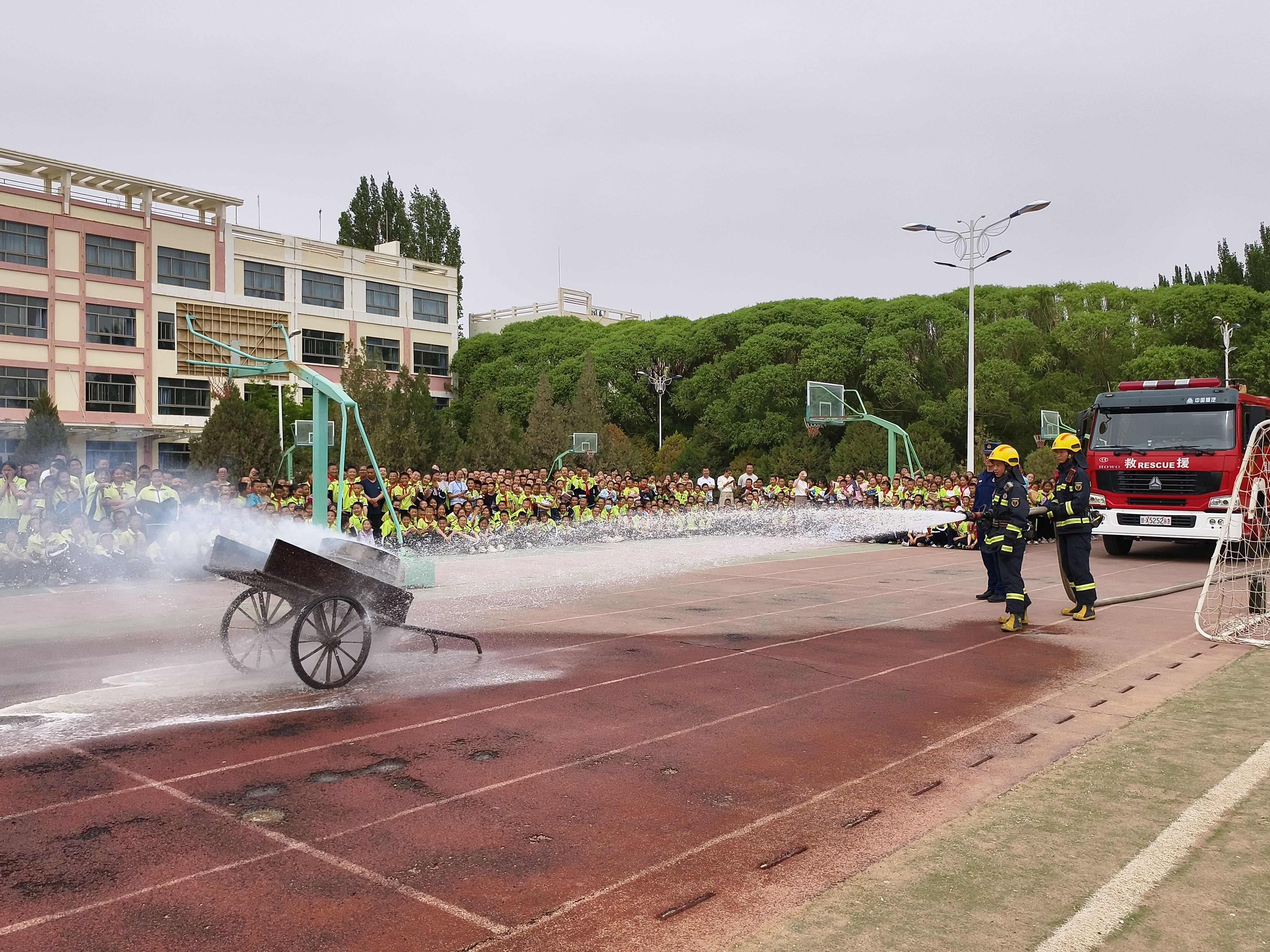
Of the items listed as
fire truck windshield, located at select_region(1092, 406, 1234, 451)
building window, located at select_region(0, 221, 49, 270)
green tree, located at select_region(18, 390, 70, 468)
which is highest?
building window, located at select_region(0, 221, 49, 270)

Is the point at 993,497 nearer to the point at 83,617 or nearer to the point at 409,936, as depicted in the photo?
the point at 409,936

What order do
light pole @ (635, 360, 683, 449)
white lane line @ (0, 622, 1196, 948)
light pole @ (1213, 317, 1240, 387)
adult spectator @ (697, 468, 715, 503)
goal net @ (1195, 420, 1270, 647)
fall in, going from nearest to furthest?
1. white lane line @ (0, 622, 1196, 948)
2. goal net @ (1195, 420, 1270, 647)
3. adult spectator @ (697, 468, 715, 503)
4. light pole @ (1213, 317, 1240, 387)
5. light pole @ (635, 360, 683, 449)

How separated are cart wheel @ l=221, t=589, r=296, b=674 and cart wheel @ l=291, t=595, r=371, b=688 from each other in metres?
0.44

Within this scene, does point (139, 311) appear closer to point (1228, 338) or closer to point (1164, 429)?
point (1164, 429)

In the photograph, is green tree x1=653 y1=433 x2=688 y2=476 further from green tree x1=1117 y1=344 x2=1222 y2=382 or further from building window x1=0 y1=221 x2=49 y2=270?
building window x1=0 y1=221 x2=49 y2=270

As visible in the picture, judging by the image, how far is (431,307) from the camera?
2452 inches

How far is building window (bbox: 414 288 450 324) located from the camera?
61375mm

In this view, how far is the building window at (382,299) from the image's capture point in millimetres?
58062

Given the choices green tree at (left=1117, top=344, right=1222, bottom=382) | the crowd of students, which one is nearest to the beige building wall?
the crowd of students

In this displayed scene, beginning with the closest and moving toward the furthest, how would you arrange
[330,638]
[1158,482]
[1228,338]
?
[330,638]
[1158,482]
[1228,338]

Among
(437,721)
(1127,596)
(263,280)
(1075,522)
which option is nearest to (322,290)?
(263,280)

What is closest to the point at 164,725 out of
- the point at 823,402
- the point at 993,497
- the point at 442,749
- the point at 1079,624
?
the point at 442,749

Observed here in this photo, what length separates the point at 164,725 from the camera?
22.0 ft

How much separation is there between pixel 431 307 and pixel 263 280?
461 inches
